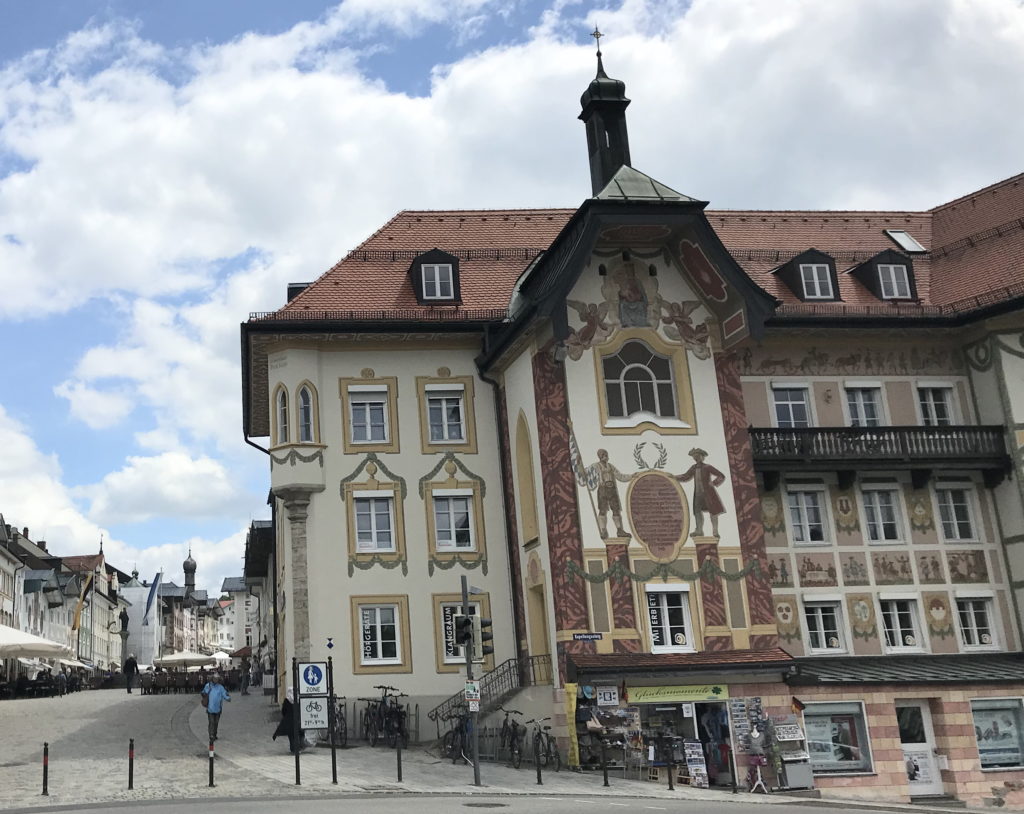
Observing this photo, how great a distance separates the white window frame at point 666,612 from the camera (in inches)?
1174

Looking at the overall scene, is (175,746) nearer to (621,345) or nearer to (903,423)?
(621,345)

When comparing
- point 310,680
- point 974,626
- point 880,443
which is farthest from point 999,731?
point 310,680

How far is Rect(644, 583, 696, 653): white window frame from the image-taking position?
29812 millimetres

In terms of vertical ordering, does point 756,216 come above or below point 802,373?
above

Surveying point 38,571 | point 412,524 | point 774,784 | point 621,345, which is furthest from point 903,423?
point 38,571

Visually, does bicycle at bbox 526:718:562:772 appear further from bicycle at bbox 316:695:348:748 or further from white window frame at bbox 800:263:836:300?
white window frame at bbox 800:263:836:300

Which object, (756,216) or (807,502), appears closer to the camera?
(807,502)

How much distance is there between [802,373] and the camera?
35.1m

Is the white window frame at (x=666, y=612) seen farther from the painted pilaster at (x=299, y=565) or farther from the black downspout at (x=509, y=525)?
the painted pilaster at (x=299, y=565)

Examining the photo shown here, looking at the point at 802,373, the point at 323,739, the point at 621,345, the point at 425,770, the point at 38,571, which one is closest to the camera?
the point at 425,770

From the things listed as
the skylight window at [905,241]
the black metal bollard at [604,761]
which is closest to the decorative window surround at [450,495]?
the black metal bollard at [604,761]

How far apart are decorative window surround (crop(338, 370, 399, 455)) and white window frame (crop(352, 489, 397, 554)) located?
122cm

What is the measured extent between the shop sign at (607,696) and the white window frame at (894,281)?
1563 centimetres

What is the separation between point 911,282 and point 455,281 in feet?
46.2
